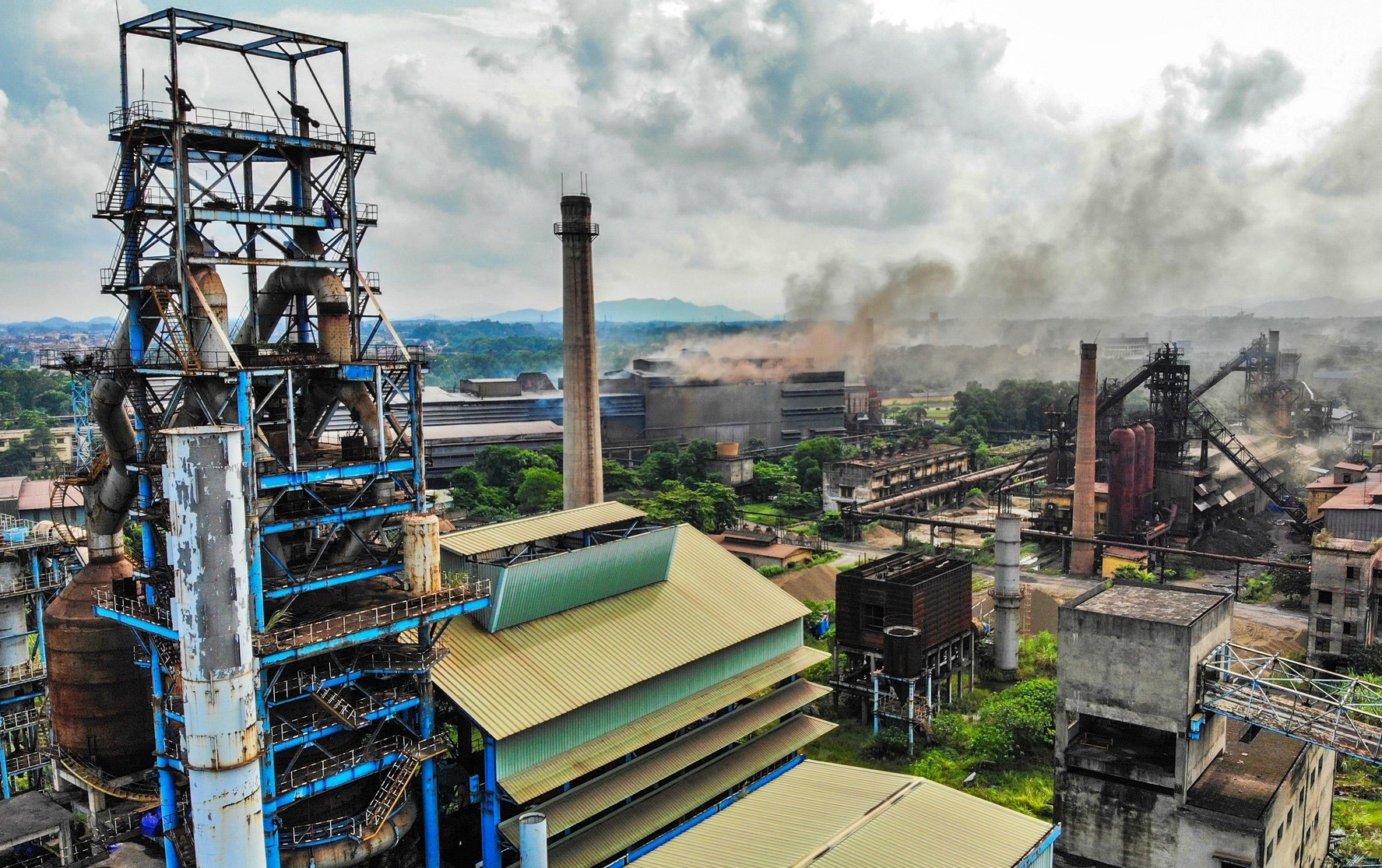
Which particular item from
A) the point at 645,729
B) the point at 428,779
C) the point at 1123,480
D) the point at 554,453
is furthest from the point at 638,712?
the point at 554,453

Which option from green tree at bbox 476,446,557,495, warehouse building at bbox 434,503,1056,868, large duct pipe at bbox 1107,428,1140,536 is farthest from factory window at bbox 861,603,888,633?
green tree at bbox 476,446,557,495

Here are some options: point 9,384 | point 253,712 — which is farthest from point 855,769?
point 9,384

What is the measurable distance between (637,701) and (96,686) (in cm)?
1514

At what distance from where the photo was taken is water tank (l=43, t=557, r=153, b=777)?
27625mm

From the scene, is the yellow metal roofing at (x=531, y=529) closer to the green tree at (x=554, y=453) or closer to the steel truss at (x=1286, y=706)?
the steel truss at (x=1286, y=706)

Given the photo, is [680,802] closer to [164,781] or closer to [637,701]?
[637,701]

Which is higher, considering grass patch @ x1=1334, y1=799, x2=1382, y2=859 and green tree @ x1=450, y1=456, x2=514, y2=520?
green tree @ x1=450, y1=456, x2=514, y2=520

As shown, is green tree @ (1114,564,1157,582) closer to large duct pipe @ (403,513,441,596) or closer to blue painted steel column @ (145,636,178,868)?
large duct pipe @ (403,513,441,596)

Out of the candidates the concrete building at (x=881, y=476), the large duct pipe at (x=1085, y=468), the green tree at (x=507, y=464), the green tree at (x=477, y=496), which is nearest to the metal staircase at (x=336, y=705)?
the large duct pipe at (x=1085, y=468)

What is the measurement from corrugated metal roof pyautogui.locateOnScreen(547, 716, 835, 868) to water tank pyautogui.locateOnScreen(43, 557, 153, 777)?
12.9 m

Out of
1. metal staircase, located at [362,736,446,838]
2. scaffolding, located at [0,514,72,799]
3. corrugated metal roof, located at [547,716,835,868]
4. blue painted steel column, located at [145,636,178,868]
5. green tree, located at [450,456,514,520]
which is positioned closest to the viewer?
metal staircase, located at [362,736,446,838]

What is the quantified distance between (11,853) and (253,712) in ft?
44.9

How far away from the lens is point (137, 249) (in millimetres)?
25109

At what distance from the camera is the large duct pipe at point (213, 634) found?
19953 mm
